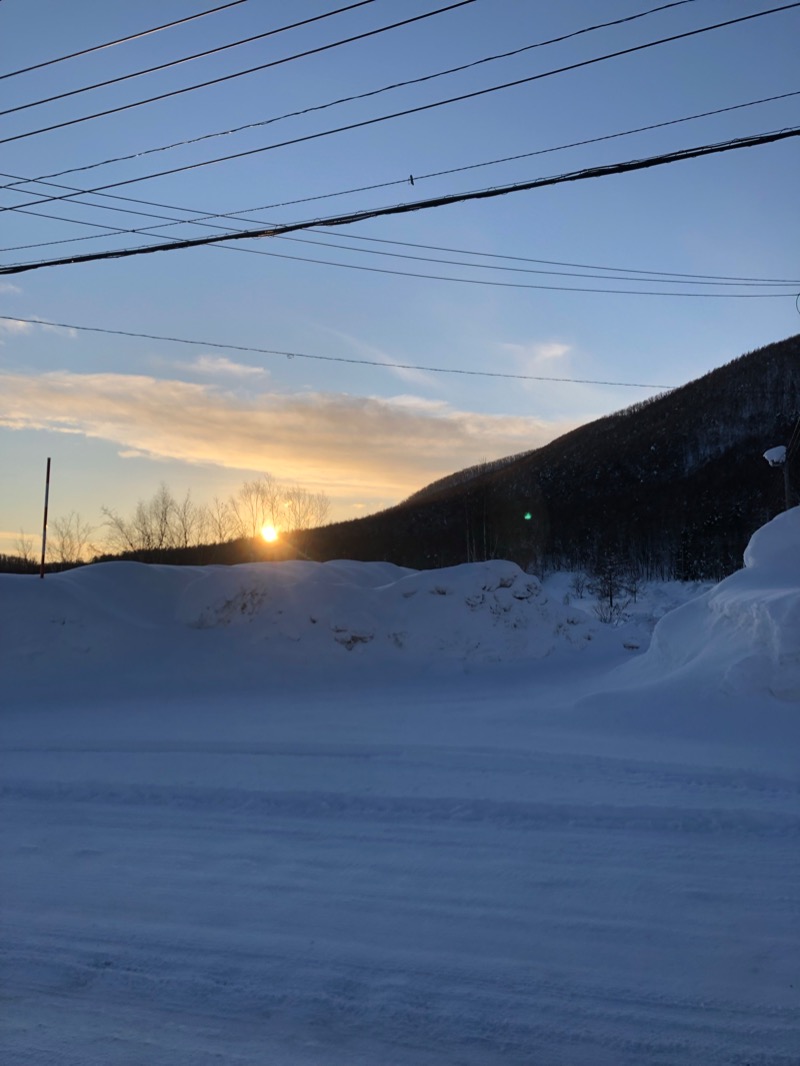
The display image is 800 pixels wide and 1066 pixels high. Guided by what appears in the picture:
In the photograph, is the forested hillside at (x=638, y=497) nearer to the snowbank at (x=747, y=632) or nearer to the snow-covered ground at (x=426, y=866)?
the snowbank at (x=747, y=632)

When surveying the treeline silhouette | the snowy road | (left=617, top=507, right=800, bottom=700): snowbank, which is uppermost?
the treeline silhouette

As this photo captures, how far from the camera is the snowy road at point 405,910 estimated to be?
337cm

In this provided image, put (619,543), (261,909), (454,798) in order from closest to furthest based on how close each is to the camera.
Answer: (261,909) < (454,798) < (619,543)

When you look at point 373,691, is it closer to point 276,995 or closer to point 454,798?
point 454,798

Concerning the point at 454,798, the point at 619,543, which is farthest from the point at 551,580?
the point at 454,798

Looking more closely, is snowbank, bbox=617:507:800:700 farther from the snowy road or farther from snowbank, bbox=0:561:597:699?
snowbank, bbox=0:561:597:699

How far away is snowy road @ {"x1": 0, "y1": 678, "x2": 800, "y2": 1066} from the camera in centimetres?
337

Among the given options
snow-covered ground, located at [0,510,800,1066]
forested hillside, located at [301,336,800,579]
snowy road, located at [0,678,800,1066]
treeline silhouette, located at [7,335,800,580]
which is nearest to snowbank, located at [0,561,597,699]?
snow-covered ground, located at [0,510,800,1066]

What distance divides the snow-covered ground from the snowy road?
2 centimetres

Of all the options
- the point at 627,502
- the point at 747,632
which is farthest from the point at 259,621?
the point at 627,502

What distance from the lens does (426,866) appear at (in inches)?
202

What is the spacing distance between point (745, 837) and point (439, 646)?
10868 millimetres

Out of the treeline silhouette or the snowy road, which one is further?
the treeline silhouette

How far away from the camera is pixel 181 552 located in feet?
157
